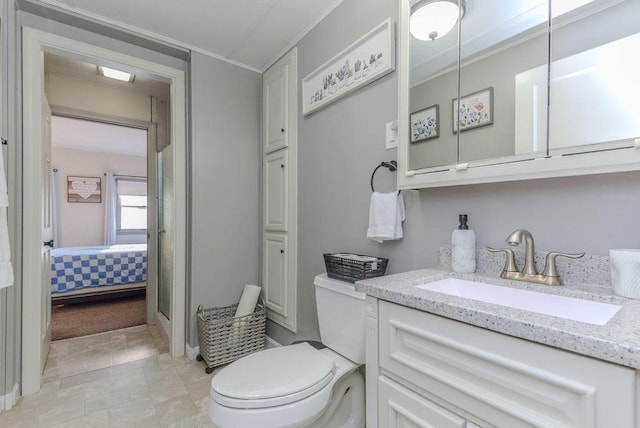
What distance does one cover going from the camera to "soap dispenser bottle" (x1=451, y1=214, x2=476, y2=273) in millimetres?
1173

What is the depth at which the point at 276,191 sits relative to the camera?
2355 mm

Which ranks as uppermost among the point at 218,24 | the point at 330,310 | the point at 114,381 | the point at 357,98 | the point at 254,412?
the point at 218,24

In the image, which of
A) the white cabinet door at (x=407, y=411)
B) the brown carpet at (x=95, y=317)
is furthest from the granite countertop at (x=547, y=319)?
the brown carpet at (x=95, y=317)

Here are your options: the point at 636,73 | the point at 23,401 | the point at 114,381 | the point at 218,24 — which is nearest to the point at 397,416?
the point at 636,73

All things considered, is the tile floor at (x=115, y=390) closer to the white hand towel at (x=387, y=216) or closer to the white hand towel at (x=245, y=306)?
the white hand towel at (x=245, y=306)

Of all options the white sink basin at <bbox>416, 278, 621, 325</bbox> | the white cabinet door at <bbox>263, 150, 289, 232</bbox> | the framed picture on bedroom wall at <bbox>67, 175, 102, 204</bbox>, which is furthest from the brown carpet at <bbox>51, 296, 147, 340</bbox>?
the white sink basin at <bbox>416, 278, 621, 325</bbox>

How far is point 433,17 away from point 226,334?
2.17 meters

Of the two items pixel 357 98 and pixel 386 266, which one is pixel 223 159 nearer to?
pixel 357 98

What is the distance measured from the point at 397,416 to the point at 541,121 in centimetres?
102

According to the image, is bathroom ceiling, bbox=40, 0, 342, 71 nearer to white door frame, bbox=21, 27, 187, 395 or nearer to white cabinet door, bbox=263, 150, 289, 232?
white door frame, bbox=21, 27, 187, 395

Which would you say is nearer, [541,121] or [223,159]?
[541,121]

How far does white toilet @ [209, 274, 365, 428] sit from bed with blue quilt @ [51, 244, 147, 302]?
3367 mm

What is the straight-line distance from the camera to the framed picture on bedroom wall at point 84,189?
18.4ft

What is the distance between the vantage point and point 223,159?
2422 millimetres
